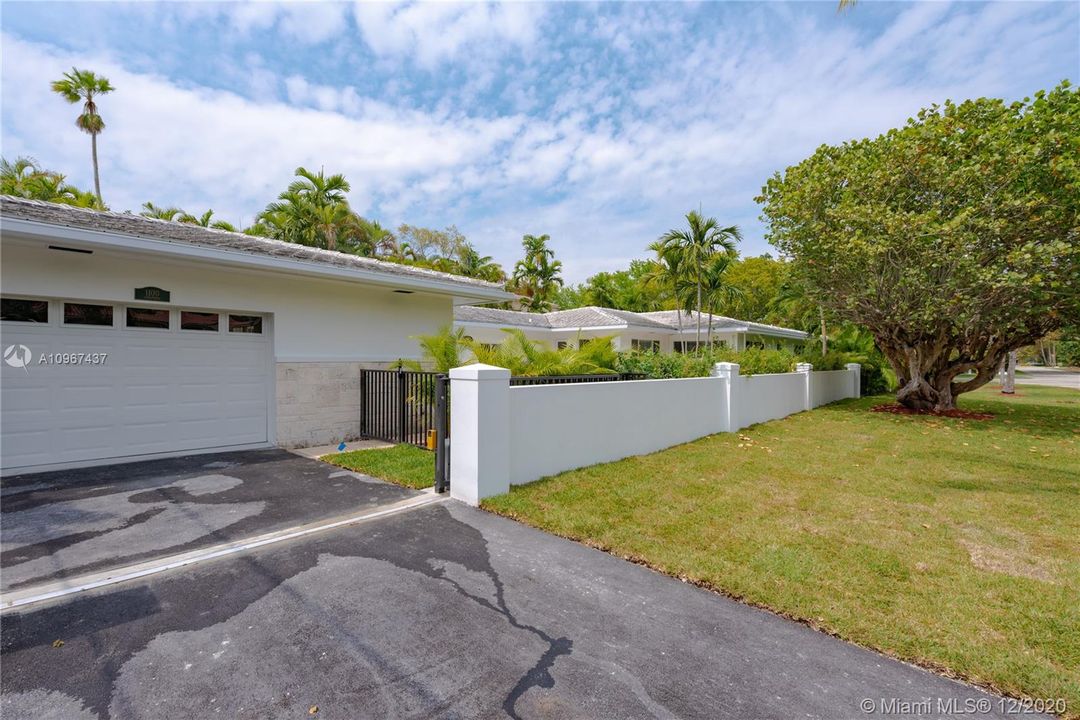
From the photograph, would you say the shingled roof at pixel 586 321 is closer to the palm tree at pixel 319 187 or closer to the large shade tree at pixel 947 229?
the palm tree at pixel 319 187

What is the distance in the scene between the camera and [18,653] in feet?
8.91

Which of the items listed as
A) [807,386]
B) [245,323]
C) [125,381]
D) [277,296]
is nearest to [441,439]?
[277,296]

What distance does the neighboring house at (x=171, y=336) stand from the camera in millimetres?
6559

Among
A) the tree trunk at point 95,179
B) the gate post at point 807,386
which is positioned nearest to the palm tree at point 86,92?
the tree trunk at point 95,179

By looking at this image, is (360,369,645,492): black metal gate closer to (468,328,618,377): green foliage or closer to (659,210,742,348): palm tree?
(468,328,618,377): green foliage

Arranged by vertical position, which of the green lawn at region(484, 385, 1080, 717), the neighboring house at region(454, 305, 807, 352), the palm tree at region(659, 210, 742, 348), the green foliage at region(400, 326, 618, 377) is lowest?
the green lawn at region(484, 385, 1080, 717)

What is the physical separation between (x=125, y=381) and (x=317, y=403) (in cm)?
281

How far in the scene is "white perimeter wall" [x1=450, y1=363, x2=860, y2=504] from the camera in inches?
215

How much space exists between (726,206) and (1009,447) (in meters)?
14.8

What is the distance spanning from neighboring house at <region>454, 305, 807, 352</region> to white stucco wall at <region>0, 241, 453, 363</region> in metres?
8.74

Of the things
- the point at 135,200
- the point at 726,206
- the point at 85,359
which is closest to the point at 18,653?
the point at 85,359

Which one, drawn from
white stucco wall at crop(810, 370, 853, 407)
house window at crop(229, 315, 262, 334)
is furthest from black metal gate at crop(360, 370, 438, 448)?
white stucco wall at crop(810, 370, 853, 407)

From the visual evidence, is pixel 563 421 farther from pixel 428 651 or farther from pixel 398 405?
pixel 428 651

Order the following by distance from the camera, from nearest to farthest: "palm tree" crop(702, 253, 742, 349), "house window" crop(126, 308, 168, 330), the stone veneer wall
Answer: "house window" crop(126, 308, 168, 330) → the stone veneer wall → "palm tree" crop(702, 253, 742, 349)
